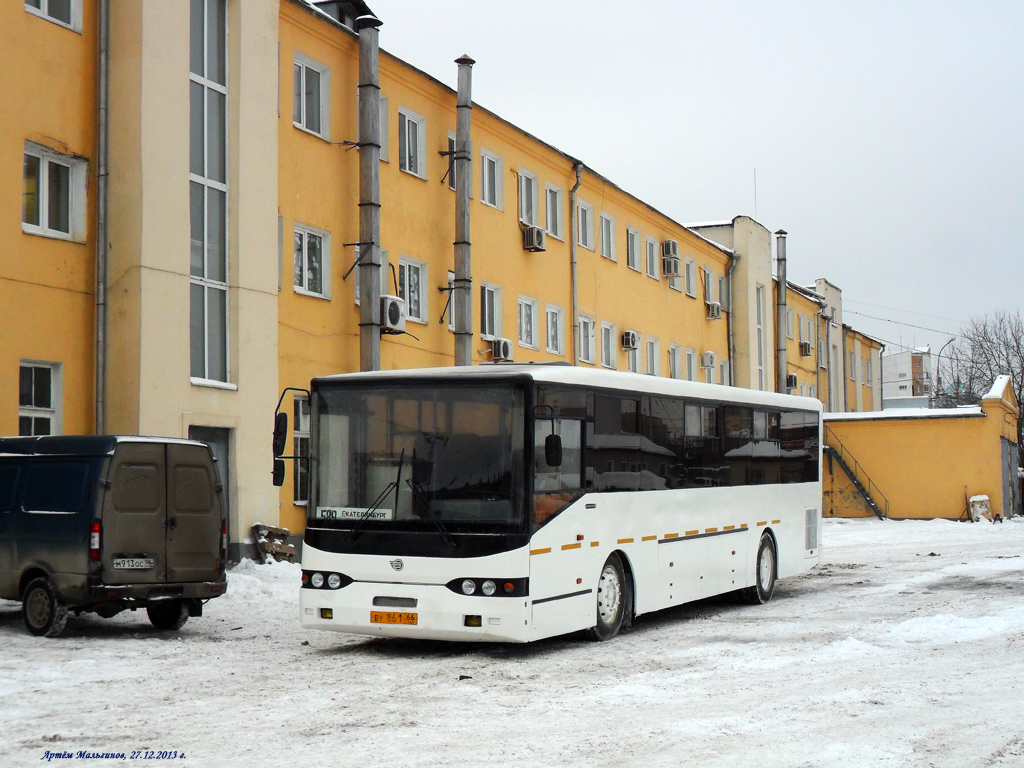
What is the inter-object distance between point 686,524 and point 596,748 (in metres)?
7.82

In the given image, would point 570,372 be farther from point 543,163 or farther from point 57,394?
point 543,163

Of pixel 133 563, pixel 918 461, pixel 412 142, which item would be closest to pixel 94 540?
pixel 133 563

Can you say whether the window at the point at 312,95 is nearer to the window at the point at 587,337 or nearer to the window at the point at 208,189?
the window at the point at 208,189

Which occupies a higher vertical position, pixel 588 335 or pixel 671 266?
pixel 671 266

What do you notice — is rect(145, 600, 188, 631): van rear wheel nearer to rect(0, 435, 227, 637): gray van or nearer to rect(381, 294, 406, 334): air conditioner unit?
rect(0, 435, 227, 637): gray van

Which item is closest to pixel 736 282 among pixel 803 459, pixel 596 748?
pixel 803 459

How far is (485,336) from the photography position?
2883 cm

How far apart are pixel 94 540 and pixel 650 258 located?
1148 inches

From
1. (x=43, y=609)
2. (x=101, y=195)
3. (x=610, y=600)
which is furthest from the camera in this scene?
(x=101, y=195)

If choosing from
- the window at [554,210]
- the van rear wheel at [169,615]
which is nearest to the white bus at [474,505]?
the van rear wheel at [169,615]

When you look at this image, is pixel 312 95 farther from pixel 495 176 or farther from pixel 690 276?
pixel 690 276

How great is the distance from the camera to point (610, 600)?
44.8 feet

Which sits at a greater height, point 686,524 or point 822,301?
point 822,301

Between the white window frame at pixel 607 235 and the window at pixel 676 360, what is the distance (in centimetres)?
611
